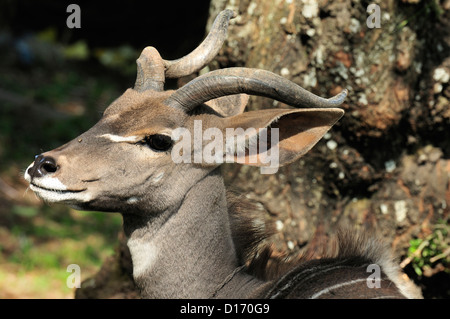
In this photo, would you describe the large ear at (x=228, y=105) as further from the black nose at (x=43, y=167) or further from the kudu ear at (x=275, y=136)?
the black nose at (x=43, y=167)

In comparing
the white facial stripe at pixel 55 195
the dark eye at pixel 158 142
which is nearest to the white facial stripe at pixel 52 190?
the white facial stripe at pixel 55 195

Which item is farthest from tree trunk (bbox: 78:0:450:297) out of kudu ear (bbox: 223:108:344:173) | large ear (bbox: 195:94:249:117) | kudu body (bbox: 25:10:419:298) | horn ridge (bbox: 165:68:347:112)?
horn ridge (bbox: 165:68:347:112)

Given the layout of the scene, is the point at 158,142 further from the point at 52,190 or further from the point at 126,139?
the point at 52,190

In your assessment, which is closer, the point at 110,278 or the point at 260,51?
the point at 260,51

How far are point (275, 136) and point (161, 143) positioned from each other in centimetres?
58

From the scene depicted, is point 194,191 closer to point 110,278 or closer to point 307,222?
point 307,222

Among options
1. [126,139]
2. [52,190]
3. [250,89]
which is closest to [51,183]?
[52,190]

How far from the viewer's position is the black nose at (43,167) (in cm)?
307

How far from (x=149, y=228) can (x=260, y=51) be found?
5.70 ft

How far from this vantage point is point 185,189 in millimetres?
3285

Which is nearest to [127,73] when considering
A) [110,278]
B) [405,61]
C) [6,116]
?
[6,116]

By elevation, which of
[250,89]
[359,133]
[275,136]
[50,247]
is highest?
[50,247]

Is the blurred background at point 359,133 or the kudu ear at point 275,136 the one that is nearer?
the kudu ear at point 275,136

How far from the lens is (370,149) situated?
14.6 ft
